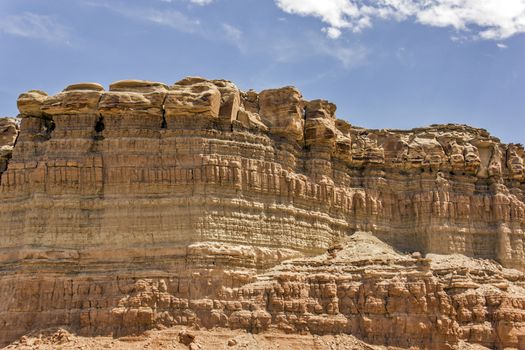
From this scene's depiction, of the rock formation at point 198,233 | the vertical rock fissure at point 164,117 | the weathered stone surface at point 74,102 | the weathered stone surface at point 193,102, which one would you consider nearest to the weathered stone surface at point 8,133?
the rock formation at point 198,233

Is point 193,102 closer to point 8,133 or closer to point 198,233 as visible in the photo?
point 198,233

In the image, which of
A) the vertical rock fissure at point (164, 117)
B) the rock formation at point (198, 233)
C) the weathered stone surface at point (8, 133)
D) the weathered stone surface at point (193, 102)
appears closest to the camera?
the rock formation at point (198, 233)

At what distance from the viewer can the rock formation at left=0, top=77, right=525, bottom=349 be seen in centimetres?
3581

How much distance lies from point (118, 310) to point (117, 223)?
14.7 feet

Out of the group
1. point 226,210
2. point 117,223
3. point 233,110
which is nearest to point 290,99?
point 233,110

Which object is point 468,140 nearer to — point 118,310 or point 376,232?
point 376,232

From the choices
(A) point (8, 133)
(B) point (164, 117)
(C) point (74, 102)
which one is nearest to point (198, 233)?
(B) point (164, 117)

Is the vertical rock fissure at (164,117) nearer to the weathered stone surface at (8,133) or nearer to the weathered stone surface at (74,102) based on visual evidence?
the weathered stone surface at (74,102)

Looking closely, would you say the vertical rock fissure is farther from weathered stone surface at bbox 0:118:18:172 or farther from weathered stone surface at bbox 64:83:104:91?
weathered stone surface at bbox 0:118:18:172

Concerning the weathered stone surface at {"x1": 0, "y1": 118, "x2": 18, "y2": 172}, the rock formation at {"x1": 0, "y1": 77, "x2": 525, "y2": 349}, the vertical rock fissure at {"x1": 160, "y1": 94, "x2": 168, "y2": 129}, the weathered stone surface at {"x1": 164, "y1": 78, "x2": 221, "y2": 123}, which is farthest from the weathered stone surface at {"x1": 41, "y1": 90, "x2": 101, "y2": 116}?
the weathered stone surface at {"x1": 0, "y1": 118, "x2": 18, "y2": 172}

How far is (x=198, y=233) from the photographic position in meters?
36.8

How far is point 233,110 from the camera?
39625 millimetres

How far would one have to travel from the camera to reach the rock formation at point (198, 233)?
117 feet

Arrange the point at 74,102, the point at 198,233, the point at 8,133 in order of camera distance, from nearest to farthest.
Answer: the point at 198,233 < the point at 74,102 < the point at 8,133
